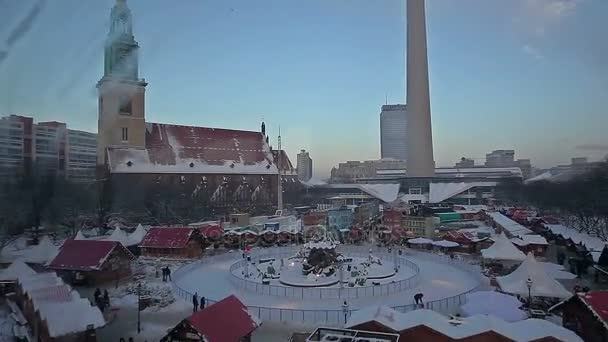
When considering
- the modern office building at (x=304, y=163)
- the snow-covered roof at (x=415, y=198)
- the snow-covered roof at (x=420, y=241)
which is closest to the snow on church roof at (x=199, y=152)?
the snow-covered roof at (x=415, y=198)

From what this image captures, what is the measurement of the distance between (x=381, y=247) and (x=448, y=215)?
11.4 meters

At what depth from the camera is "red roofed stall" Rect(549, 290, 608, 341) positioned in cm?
814

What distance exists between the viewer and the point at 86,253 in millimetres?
14188

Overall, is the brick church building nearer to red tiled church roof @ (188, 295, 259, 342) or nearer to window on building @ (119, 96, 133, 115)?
window on building @ (119, 96, 133, 115)

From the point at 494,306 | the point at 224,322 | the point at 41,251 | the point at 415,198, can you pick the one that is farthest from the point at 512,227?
the point at 41,251

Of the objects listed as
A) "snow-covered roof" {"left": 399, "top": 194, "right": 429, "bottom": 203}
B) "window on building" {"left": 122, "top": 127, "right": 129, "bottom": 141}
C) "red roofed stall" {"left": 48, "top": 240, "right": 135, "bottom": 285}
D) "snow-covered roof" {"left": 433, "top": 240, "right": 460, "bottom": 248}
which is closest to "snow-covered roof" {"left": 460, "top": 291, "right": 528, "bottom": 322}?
"snow-covered roof" {"left": 433, "top": 240, "right": 460, "bottom": 248}

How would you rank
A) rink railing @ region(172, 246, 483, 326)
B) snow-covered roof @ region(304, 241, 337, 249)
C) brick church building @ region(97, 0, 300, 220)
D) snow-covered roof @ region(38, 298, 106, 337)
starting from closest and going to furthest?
snow-covered roof @ region(38, 298, 106, 337) < rink railing @ region(172, 246, 483, 326) < snow-covered roof @ region(304, 241, 337, 249) < brick church building @ region(97, 0, 300, 220)

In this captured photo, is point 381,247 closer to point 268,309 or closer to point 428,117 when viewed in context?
point 268,309

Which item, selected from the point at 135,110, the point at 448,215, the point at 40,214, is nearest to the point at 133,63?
the point at 40,214

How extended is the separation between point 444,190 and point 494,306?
118 feet

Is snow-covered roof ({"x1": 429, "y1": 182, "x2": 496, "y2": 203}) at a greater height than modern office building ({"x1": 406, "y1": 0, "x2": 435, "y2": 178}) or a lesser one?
lesser

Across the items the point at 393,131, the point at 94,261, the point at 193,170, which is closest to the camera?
the point at 94,261

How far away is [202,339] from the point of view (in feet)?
24.7

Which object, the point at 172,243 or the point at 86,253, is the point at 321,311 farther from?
the point at 172,243
